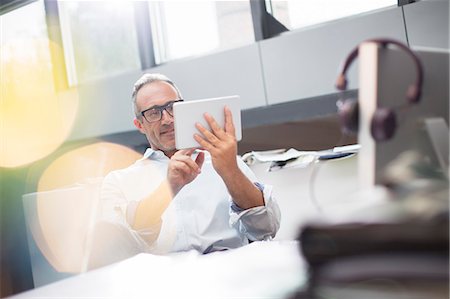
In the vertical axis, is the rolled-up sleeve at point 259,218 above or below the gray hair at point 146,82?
below

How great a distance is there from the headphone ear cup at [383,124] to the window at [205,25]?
21 centimetres

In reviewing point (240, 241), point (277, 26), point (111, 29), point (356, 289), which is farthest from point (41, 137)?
point (356, 289)

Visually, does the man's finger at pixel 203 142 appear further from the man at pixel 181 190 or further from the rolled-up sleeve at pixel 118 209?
the rolled-up sleeve at pixel 118 209

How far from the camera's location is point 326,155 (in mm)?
289

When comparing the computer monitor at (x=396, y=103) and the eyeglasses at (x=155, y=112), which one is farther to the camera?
the eyeglasses at (x=155, y=112)

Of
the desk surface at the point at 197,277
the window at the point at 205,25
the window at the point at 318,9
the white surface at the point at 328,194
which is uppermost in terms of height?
the window at the point at 205,25

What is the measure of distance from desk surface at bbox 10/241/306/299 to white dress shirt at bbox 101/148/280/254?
0.13 feet

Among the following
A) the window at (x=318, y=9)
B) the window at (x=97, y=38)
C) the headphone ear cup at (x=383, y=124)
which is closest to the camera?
the headphone ear cup at (x=383, y=124)

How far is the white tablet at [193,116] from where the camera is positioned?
0.38 metres

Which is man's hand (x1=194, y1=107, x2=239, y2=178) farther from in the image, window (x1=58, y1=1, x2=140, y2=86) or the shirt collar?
window (x1=58, y1=1, x2=140, y2=86)

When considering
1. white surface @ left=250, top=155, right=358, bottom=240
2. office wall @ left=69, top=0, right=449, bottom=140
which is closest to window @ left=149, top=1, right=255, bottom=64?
office wall @ left=69, top=0, right=449, bottom=140

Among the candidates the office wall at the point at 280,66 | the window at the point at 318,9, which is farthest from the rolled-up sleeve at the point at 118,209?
the window at the point at 318,9

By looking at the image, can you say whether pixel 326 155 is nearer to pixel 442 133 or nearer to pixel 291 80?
pixel 442 133

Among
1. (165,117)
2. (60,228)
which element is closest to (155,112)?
(165,117)
